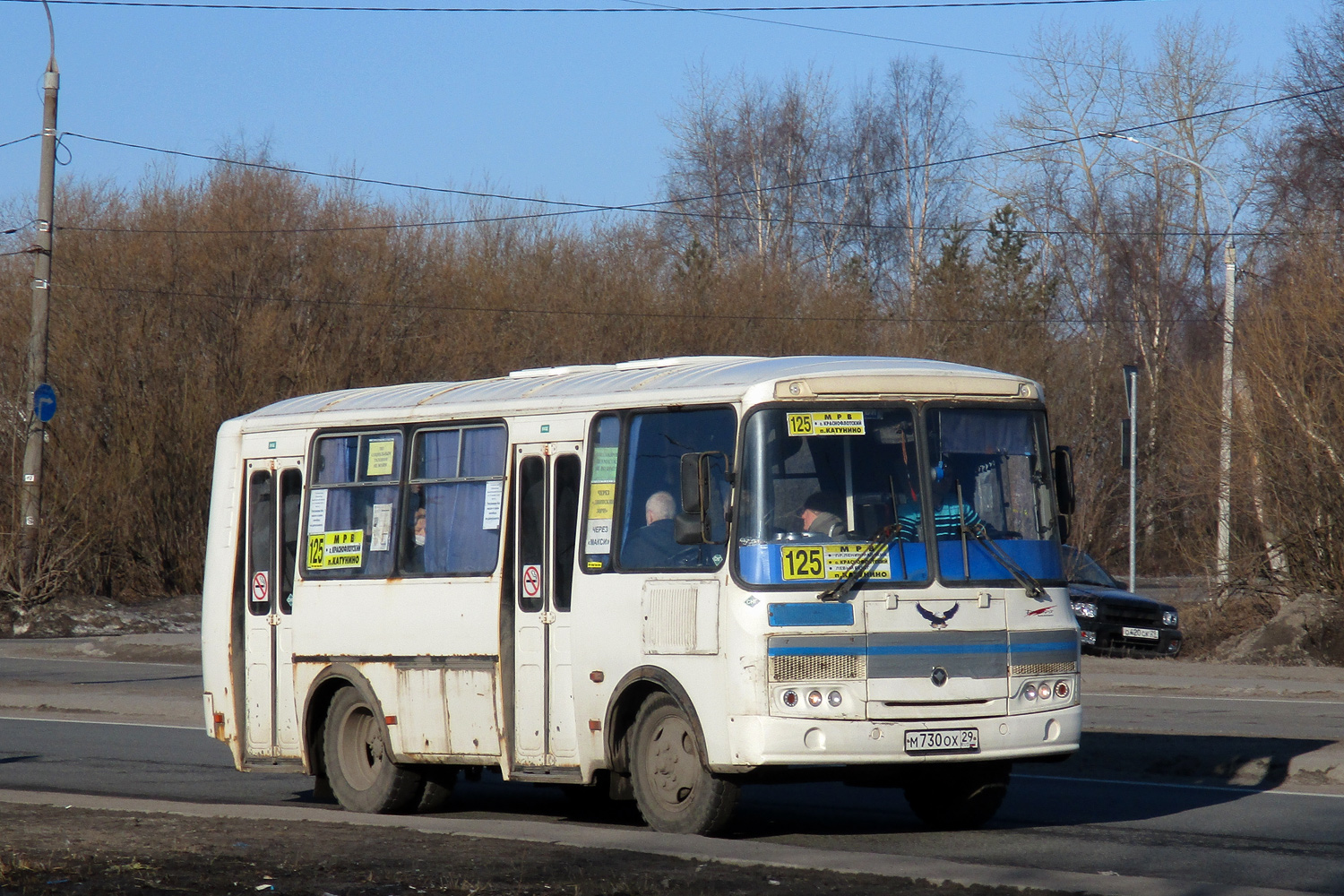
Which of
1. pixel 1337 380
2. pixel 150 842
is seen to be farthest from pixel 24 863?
pixel 1337 380

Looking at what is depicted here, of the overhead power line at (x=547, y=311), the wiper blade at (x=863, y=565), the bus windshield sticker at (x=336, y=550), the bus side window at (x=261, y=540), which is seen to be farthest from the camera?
the overhead power line at (x=547, y=311)

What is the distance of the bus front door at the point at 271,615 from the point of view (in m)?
11.4

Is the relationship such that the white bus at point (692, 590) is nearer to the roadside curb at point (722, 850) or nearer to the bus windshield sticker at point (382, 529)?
the bus windshield sticker at point (382, 529)

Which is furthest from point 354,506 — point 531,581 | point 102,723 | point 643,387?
point 102,723

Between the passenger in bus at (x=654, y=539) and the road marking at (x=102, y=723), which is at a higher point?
the passenger in bus at (x=654, y=539)

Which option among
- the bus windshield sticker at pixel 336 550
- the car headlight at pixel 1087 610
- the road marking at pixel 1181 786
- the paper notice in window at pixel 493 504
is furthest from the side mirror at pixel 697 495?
the car headlight at pixel 1087 610

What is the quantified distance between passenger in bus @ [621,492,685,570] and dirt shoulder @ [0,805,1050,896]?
185 centimetres

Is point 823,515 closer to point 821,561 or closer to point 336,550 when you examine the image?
point 821,561

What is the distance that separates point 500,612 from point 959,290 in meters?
37.9

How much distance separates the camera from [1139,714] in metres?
16.2

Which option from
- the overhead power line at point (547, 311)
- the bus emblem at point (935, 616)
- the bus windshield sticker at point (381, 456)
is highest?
the overhead power line at point (547, 311)

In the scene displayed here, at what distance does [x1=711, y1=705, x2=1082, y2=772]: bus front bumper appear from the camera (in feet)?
28.4

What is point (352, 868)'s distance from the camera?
7578 mm

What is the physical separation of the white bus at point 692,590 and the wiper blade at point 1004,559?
0.5 inches
